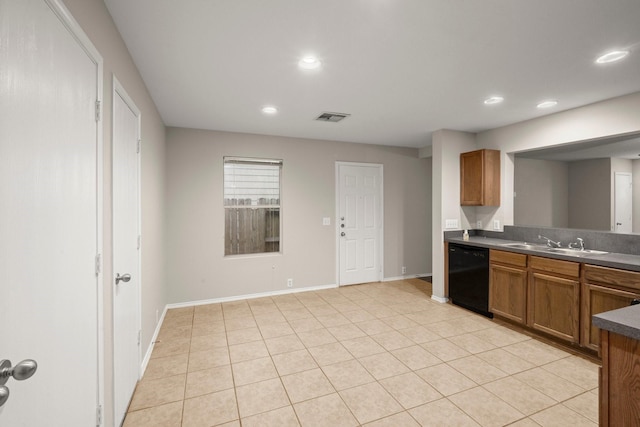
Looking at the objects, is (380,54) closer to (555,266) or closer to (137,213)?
(137,213)

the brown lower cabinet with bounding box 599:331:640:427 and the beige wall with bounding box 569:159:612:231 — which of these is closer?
the brown lower cabinet with bounding box 599:331:640:427

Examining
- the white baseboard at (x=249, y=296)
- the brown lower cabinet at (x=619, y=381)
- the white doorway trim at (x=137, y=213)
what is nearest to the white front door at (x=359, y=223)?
the white baseboard at (x=249, y=296)

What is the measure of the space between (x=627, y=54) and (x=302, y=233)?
3977 millimetres

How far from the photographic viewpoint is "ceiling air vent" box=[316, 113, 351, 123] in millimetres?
3582

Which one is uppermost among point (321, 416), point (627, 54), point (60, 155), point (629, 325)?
point (627, 54)

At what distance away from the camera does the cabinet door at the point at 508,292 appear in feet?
10.6

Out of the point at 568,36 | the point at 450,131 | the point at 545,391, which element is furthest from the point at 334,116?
the point at 545,391

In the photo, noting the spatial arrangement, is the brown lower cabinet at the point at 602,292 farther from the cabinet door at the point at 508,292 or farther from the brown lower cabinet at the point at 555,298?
the cabinet door at the point at 508,292

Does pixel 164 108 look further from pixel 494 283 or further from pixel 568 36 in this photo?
pixel 494 283

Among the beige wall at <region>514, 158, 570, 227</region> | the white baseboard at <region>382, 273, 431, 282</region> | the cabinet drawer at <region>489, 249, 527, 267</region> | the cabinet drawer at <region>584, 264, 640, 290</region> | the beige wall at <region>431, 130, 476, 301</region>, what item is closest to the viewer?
the cabinet drawer at <region>584, 264, 640, 290</region>

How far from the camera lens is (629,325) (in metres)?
1.15

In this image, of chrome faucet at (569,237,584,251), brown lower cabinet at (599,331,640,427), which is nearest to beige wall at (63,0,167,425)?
brown lower cabinet at (599,331,640,427)

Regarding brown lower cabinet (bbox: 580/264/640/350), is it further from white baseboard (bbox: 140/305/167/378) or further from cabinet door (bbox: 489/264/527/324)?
white baseboard (bbox: 140/305/167/378)

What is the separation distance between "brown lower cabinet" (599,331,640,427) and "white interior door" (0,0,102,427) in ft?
6.87
